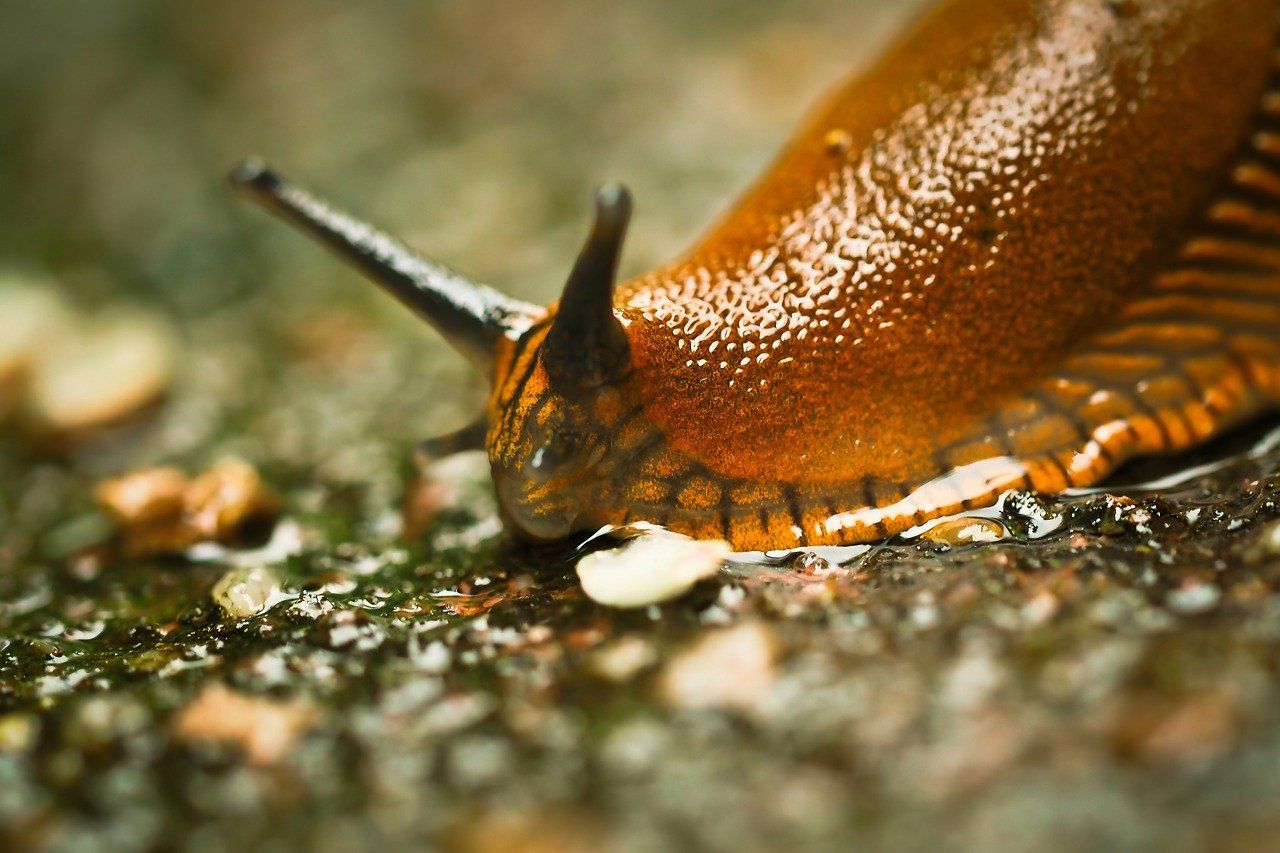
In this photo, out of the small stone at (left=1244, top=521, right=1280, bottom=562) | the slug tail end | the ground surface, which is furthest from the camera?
the slug tail end

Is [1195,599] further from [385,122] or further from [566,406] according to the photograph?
[385,122]

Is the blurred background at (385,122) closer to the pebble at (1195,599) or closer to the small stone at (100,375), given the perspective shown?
the small stone at (100,375)

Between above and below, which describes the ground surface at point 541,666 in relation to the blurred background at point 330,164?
below

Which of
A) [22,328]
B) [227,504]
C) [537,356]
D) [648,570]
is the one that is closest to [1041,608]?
[648,570]

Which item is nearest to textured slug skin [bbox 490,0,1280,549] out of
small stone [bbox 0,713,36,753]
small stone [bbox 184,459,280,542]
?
small stone [bbox 184,459,280,542]

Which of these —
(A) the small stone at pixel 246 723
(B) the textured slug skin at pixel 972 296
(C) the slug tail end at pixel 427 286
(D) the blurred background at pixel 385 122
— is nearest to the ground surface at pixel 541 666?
(A) the small stone at pixel 246 723

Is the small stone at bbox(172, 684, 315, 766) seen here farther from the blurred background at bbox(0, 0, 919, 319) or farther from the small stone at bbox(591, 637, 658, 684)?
the blurred background at bbox(0, 0, 919, 319)

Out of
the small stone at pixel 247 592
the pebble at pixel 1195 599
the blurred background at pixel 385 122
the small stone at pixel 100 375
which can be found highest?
the blurred background at pixel 385 122
